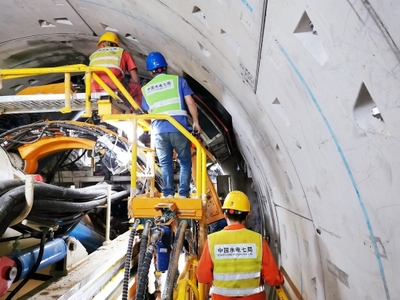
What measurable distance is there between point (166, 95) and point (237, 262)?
2.23 meters

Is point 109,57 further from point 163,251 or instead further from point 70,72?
point 163,251

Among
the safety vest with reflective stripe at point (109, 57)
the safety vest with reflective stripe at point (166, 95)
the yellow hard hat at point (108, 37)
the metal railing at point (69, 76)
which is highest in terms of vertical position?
the yellow hard hat at point (108, 37)

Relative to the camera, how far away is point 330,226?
183cm

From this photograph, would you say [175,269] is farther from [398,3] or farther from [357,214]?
[398,3]

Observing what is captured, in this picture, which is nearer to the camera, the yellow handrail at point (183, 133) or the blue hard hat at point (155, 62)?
the yellow handrail at point (183, 133)

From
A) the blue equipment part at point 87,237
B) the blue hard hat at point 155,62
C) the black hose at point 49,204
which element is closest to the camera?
the black hose at point 49,204

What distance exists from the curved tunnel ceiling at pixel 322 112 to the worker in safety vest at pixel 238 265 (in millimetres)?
367

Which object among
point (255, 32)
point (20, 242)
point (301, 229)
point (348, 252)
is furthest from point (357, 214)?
point (20, 242)

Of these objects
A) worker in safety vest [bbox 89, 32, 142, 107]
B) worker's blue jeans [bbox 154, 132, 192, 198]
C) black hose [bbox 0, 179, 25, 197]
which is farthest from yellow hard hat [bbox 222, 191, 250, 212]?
worker in safety vest [bbox 89, 32, 142, 107]

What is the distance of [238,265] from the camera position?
255cm

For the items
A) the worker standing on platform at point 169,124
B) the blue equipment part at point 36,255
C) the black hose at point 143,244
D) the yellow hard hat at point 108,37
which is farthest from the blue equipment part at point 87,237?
the yellow hard hat at point 108,37

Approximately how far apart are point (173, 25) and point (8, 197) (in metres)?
2.09

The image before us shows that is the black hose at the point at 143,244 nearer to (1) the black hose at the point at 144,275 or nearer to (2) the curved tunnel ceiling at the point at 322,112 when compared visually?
(1) the black hose at the point at 144,275

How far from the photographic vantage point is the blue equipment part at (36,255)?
263 centimetres
